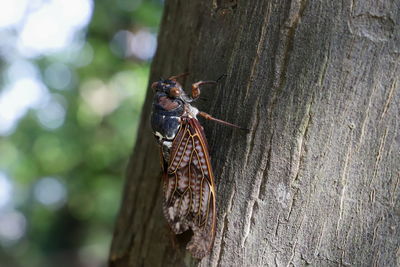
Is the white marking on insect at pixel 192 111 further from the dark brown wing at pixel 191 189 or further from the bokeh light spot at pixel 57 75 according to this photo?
the bokeh light spot at pixel 57 75

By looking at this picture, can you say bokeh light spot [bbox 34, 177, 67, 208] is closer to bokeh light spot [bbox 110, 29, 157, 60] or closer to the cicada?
bokeh light spot [bbox 110, 29, 157, 60]

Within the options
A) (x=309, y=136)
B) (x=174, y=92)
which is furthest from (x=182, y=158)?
(x=309, y=136)

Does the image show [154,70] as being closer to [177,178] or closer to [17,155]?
[177,178]

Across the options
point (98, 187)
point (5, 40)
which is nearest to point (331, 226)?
point (98, 187)


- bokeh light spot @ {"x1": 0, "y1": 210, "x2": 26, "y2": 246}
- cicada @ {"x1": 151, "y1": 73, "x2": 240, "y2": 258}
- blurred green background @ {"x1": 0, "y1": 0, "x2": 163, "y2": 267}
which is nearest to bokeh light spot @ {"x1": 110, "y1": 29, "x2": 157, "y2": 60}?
blurred green background @ {"x1": 0, "y1": 0, "x2": 163, "y2": 267}

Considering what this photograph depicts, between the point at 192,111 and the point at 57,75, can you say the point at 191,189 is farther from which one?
the point at 57,75

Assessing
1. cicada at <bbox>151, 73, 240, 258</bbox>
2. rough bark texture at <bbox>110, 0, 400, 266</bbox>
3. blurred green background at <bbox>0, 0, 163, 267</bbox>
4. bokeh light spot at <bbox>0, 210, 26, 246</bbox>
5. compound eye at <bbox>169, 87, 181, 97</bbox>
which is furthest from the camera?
bokeh light spot at <bbox>0, 210, 26, 246</bbox>

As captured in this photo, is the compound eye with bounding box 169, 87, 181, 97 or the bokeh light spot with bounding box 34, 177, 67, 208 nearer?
the compound eye with bounding box 169, 87, 181, 97
